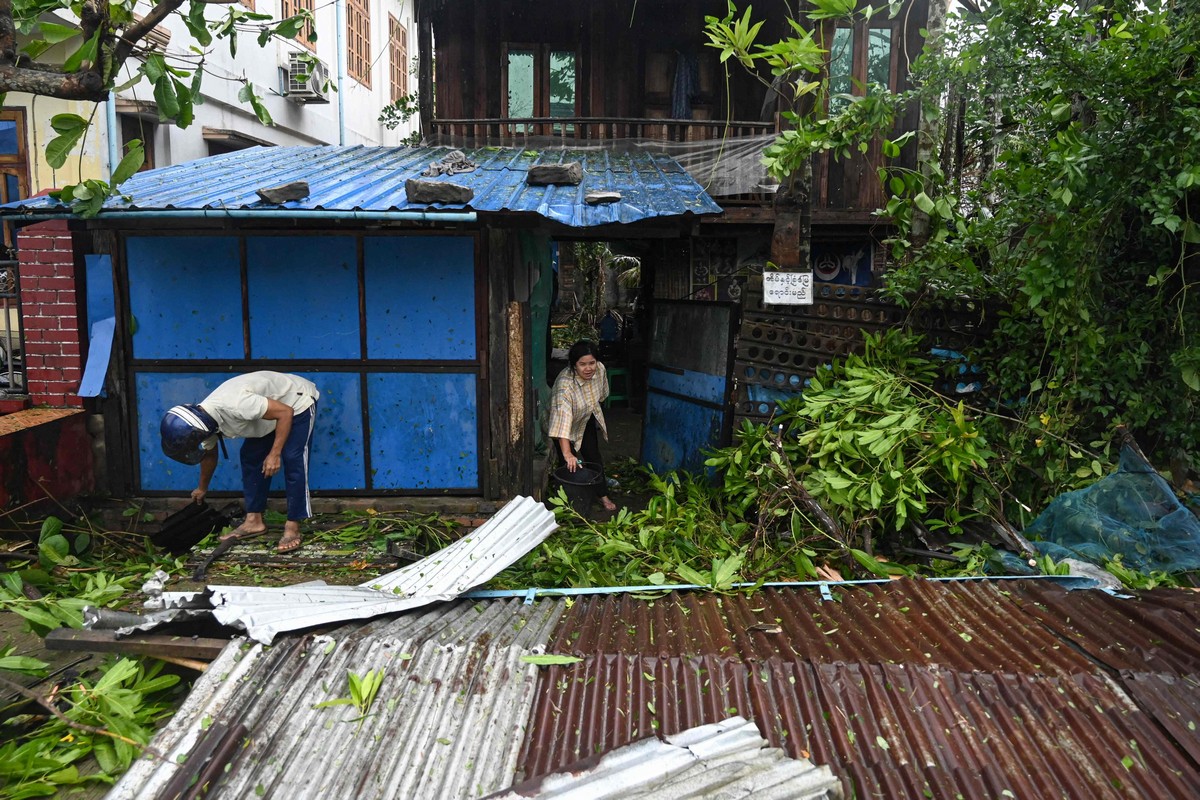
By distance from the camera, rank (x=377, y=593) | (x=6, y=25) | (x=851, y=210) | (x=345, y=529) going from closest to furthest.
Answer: (x=377, y=593) < (x=6, y=25) < (x=345, y=529) < (x=851, y=210)

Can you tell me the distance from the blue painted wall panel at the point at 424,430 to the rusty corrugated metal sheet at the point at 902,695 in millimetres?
2910

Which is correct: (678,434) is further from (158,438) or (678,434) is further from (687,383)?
(158,438)

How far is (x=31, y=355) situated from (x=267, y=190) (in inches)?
100

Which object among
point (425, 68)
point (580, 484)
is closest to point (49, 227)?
point (580, 484)

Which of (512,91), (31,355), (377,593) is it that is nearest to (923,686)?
(377,593)

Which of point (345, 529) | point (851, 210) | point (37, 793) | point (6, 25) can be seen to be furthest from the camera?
point (851, 210)

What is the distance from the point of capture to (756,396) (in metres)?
6.91

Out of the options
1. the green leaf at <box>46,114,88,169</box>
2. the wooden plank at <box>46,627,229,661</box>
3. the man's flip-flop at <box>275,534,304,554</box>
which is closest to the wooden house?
the man's flip-flop at <box>275,534,304,554</box>

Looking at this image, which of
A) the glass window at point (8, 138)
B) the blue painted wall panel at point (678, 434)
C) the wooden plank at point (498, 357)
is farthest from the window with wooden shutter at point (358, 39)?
the wooden plank at point (498, 357)

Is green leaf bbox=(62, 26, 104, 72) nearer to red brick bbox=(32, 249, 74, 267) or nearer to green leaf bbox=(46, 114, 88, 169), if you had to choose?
green leaf bbox=(46, 114, 88, 169)

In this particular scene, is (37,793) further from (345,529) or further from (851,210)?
(851,210)

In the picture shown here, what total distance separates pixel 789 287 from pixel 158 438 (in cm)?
526

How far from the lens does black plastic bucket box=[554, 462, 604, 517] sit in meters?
6.78

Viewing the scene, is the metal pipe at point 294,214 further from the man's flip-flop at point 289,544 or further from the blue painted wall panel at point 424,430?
the man's flip-flop at point 289,544
